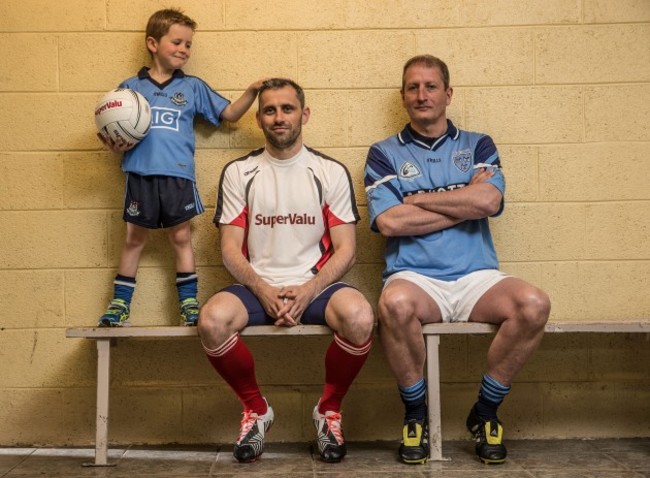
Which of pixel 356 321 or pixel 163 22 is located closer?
pixel 356 321

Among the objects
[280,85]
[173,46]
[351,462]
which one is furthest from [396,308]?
[173,46]

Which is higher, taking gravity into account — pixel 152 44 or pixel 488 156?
pixel 152 44

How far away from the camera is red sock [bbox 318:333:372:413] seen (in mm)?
2857

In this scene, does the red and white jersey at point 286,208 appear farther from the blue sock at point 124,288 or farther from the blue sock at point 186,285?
the blue sock at point 124,288

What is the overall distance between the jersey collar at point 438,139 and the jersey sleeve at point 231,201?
2.26ft

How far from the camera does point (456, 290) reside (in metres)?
3.03

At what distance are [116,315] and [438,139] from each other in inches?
58.0

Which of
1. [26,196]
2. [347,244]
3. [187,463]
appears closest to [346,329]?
[347,244]

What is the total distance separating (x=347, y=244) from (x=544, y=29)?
1.29 meters

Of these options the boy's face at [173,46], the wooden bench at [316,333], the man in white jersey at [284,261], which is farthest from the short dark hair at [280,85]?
the wooden bench at [316,333]

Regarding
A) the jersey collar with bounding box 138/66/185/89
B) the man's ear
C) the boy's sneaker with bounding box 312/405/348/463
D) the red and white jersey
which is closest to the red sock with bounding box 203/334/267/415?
the boy's sneaker with bounding box 312/405/348/463

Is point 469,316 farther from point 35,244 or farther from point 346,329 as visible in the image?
point 35,244

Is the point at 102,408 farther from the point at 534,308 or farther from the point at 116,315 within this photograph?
the point at 534,308

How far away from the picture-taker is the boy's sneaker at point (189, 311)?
10.3 feet
